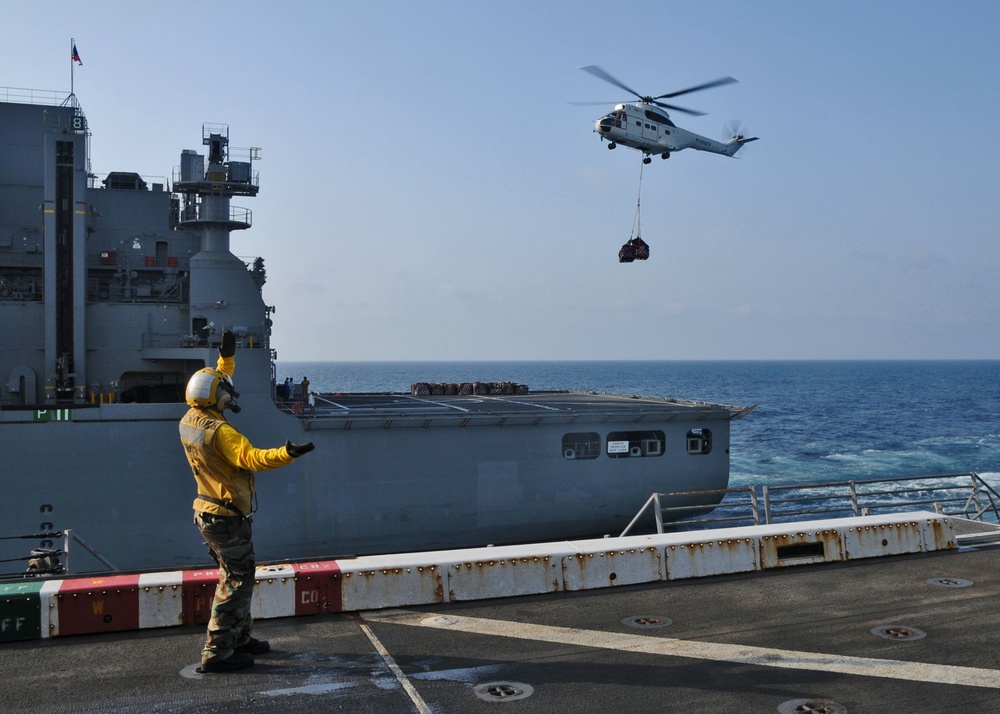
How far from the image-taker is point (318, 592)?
28.8 feet

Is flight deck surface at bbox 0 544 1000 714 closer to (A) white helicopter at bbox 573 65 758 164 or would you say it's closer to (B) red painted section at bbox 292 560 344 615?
(B) red painted section at bbox 292 560 344 615

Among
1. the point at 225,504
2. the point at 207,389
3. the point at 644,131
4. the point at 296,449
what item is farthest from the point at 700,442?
the point at 296,449

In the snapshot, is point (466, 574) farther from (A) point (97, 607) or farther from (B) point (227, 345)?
(B) point (227, 345)

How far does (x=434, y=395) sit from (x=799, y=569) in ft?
101

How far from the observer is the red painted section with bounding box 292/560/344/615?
8719 millimetres

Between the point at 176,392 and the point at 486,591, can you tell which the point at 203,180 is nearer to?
the point at 176,392

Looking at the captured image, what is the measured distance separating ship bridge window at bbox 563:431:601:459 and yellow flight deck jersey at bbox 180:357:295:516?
21.0 meters

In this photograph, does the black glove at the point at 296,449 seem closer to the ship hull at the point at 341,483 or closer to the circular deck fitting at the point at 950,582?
the circular deck fitting at the point at 950,582

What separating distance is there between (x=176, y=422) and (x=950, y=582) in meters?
19.9

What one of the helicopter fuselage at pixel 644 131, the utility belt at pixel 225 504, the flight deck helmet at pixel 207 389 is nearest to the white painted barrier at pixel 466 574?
the utility belt at pixel 225 504

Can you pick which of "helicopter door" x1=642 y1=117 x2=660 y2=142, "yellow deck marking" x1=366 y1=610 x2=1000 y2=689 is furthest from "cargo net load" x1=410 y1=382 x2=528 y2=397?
"yellow deck marking" x1=366 y1=610 x2=1000 y2=689

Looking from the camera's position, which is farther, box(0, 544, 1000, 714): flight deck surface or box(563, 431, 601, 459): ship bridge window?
box(563, 431, 601, 459): ship bridge window

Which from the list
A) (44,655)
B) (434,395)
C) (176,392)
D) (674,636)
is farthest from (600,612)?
(434,395)

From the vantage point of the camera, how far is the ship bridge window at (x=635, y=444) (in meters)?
28.3
